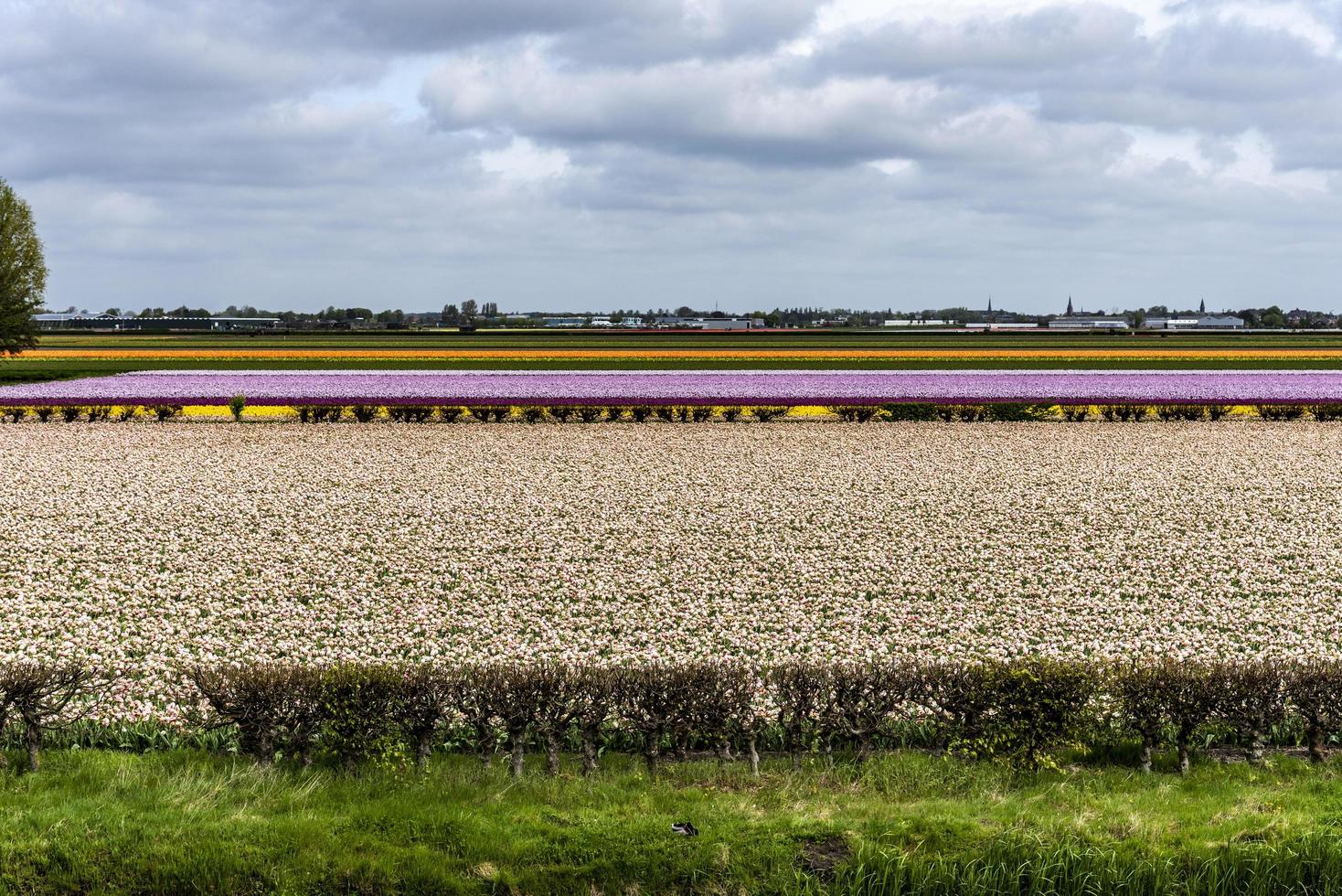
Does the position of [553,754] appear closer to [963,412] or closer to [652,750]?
[652,750]

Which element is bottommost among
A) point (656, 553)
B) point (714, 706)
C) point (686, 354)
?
point (656, 553)

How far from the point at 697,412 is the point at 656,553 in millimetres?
15009

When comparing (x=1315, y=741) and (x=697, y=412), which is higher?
(x=697, y=412)

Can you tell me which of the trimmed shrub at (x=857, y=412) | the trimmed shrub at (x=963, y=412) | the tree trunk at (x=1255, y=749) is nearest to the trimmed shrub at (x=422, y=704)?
the tree trunk at (x=1255, y=749)

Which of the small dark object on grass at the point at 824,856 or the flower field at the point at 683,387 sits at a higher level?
the flower field at the point at 683,387

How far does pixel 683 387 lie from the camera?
36781mm

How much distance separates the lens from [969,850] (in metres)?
5.98

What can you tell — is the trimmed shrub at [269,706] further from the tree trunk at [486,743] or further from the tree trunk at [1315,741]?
the tree trunk at [1315,741]

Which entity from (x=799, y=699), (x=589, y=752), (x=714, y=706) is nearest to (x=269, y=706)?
(x=589, y=752)

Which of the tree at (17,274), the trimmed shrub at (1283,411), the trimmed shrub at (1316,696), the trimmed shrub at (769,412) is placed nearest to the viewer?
the trimmed shrub at (1316,696)

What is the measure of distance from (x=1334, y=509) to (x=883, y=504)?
7.55 meters

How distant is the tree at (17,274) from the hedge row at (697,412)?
2516 centimetres

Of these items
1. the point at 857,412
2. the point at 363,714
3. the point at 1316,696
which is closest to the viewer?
the point at 363,714

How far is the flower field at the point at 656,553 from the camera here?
418 inches
